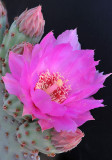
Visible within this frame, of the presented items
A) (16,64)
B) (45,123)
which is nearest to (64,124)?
(45,123)

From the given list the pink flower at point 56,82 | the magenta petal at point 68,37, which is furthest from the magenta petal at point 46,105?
the magenta petal at point 68,37

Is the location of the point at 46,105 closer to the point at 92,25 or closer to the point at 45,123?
the point at 45,123

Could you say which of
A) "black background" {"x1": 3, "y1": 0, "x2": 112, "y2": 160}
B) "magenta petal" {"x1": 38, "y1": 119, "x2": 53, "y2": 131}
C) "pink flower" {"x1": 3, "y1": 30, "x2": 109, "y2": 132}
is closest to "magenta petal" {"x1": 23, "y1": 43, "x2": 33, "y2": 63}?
"pink flower" {"x1": 3, "y1": 30, "x2": 109, "y2": 132}

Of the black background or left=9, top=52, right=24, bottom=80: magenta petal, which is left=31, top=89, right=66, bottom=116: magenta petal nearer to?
left=9, top=52, right=24, bottom=80: magenta petal

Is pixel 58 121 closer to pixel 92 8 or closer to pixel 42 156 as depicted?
pixel 92 8

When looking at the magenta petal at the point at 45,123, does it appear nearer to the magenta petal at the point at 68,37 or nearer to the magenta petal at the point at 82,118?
the magenta petal at the point at 82,118

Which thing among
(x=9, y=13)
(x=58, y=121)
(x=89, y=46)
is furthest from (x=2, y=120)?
(x=9, y=13)
